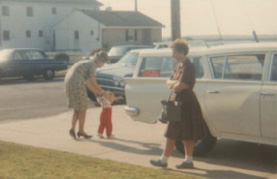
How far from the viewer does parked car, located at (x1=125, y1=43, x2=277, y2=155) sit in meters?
7.27

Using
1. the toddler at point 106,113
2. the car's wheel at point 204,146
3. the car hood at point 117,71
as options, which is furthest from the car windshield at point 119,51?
the car's wheel at point 204,146

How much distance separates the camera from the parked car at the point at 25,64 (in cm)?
2684

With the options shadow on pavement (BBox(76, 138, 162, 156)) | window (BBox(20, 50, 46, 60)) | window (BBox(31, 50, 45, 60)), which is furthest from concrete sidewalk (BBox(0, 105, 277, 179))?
window (BBox(31, 50, 45, 60))

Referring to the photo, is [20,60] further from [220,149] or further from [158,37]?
[158,37]

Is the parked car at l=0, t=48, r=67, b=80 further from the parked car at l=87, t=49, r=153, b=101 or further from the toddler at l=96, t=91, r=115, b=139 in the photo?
the toddler at l=96, t=91, r=115, b=139

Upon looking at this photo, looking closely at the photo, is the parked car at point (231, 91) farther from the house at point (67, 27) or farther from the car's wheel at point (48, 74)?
the house at point (67, 27)

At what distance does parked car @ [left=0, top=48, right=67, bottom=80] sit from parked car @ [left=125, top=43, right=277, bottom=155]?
756 inches

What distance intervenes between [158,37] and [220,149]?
5787 cm

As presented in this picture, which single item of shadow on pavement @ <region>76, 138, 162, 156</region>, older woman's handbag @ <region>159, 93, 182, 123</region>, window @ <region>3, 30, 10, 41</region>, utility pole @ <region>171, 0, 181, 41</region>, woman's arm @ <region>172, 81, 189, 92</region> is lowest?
shadow on pavement @ <region>76, 138, 162, 156</region>

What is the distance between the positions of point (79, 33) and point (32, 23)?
246 inches

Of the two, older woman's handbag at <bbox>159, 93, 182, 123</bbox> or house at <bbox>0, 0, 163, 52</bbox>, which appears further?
house at <bbox>0, 0, 163, 52</bbox>

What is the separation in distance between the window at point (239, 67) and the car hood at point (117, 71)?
312 inches

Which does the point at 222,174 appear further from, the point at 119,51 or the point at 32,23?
the point at 32,23

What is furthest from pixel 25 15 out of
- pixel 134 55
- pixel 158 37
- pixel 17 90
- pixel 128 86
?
pixel 128 86
